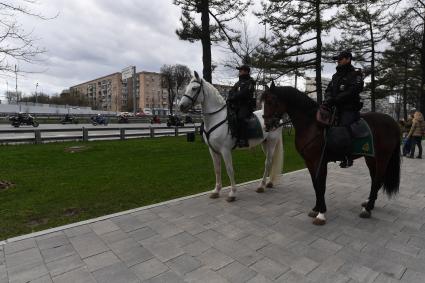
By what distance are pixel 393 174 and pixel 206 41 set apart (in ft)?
40.5

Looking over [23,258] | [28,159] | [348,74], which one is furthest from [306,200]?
[28,159]

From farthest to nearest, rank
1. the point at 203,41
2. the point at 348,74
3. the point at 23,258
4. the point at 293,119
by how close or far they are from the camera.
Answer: the point at 203,41, the point at 293,119, the point at 348,74, the point at 23,258

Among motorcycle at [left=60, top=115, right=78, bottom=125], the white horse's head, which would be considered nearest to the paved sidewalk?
the white horse's head

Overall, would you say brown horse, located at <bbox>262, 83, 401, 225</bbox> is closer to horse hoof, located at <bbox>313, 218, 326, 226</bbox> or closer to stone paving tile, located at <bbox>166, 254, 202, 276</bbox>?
horse hoof, located at <bbox>313, 218, 326, 226</bbox>

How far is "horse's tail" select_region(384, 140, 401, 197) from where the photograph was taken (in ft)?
16.3

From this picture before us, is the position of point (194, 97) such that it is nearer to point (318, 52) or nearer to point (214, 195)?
point (214, 195)

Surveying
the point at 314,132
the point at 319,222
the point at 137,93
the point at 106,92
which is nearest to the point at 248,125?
the point at 314,132

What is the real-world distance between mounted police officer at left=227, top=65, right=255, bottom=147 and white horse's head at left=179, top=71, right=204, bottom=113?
66 centimetres

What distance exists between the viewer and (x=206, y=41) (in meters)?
15.1

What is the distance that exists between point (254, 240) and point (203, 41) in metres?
13.4

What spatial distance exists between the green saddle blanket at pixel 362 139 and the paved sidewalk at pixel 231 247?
3.70ft

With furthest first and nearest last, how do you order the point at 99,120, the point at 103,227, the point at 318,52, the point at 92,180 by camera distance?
the point at 99,120, the point at 318,52, the point at 92,180, the point at 103,227

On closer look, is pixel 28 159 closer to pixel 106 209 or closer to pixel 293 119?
pixel 106 209

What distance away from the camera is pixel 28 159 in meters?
9.73
